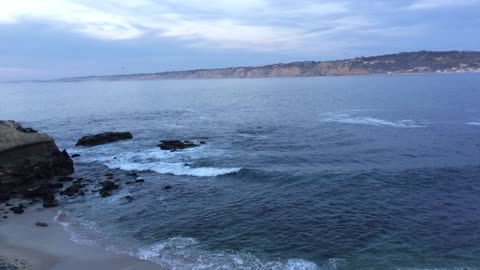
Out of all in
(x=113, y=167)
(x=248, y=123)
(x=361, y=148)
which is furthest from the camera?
(x=248, y=123)

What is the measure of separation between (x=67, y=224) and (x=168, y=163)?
48.4 feet

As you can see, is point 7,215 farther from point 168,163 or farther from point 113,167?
point 168,163

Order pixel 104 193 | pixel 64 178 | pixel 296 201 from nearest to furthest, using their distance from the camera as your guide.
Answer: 1. pixel 296 201
2. pixel 104 193
3. pixel 64 178

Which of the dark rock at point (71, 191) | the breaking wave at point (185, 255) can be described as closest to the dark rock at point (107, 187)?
the dark rock at point (71, 191)

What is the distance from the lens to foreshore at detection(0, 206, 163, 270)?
18812 mm

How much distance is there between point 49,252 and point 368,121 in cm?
4800

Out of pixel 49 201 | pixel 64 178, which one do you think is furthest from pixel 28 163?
pixel 49 201

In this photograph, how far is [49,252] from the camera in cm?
2034

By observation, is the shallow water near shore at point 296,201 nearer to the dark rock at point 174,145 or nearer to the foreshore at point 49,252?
the foreshore at point 49,252

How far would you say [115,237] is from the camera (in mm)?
22328

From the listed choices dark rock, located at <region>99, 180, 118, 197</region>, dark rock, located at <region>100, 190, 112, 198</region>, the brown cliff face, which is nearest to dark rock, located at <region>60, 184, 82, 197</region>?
dark rock, located at <region>99, 180, 118, 197</region>

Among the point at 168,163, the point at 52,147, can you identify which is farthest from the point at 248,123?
the point at 52,147

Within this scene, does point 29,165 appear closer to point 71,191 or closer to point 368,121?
point 71,191

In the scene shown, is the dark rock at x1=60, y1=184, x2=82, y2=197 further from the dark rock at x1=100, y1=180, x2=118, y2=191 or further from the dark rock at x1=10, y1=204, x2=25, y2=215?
the dark rock at x1=10, y1=204, x2=25, y2=215
